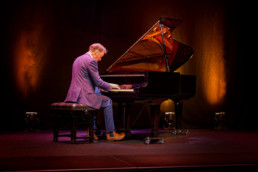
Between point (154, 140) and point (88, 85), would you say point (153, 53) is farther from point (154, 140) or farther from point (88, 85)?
point (154, 140)

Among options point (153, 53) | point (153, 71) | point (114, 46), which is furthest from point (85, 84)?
point (114, 46)

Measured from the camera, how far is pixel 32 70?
6.04m

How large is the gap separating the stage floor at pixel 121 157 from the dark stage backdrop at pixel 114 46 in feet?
6.31

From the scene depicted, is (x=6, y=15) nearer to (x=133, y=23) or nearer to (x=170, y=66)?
(x=133, y=23)

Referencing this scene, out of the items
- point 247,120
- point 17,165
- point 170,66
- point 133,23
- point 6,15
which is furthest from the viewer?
point 247,120

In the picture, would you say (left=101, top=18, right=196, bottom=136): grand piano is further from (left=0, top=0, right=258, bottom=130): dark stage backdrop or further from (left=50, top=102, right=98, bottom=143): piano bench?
(left=0, top=0, right=258, bottom=130): dark stage backdrop

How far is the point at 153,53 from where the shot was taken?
4.98m

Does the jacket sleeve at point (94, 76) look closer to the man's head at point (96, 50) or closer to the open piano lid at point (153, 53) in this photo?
the man's head at point (96, 50)

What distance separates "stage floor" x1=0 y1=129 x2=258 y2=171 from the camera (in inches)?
104

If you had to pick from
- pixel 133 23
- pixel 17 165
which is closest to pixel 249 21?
pixel 133 23

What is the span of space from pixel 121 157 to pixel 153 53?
2240mm

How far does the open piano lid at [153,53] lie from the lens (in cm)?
460

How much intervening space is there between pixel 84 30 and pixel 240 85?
3.35 meters

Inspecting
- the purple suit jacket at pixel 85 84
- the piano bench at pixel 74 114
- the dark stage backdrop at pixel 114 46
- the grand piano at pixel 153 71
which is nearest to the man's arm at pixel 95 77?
the purple suit jacket at pixel 85 84
